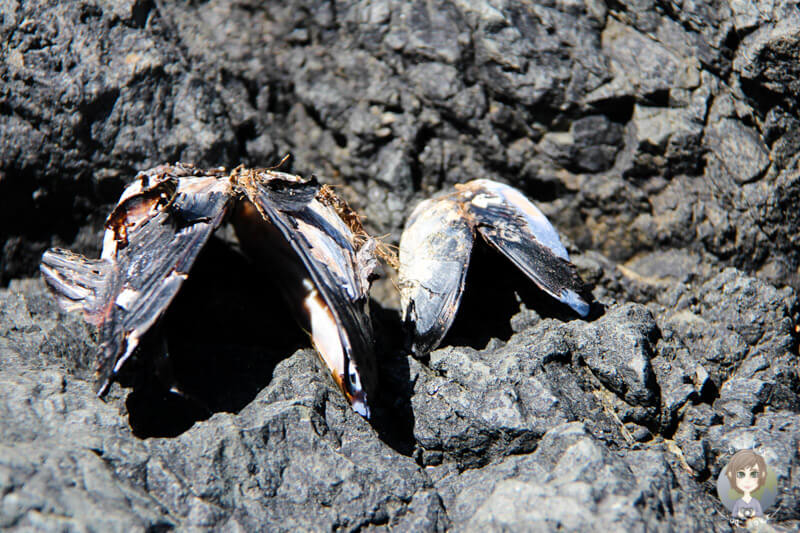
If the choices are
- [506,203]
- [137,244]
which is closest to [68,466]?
[137,244]

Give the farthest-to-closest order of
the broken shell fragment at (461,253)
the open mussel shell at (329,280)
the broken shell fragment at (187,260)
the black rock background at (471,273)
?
the broken shell fragment at (461,253), the open mussel shell at (329,280), the broken shell fragment at (187,260), the black rock background at (471,273)

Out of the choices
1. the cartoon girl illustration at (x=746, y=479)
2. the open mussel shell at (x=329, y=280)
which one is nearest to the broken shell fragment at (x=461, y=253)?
the open mussel shell at (x=329, y=280)

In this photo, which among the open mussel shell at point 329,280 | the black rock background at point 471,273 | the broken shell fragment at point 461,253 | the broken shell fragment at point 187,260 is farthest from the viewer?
the broken shell fragment at point 461,253

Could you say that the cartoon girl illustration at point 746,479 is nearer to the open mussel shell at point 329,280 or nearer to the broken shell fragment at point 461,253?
the broken shell fragment at point 461,253

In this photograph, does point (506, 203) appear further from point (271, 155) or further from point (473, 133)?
point (271, 155)

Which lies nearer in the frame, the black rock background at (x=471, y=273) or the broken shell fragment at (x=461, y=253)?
the black rock background at (x=471, y=273)

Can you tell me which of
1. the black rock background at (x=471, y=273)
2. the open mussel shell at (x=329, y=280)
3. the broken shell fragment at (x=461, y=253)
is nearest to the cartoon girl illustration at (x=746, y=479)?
the black rock background at (x=471, y=273)
